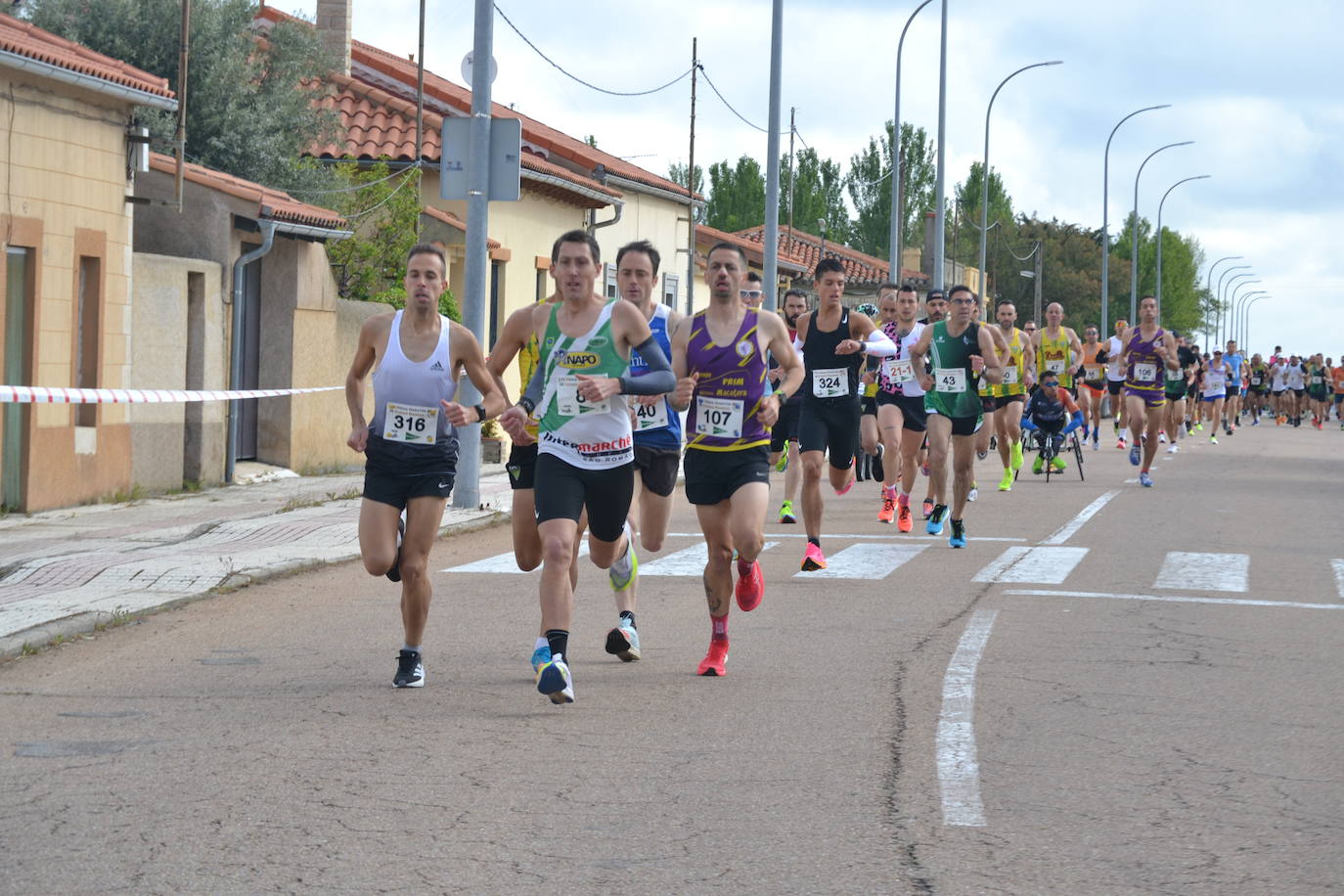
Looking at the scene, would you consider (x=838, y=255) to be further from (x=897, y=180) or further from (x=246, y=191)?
(x=246, y=191)

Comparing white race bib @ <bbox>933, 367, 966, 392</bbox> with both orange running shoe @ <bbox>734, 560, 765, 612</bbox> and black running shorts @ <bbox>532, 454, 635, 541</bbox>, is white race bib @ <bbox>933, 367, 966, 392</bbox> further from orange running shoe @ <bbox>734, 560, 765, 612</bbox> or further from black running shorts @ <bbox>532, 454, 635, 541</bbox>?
black running shorts @ <bbox>532, 454, 635, 541</bbox>

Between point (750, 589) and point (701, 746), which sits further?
point (750, 589)

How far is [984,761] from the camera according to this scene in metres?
6.60

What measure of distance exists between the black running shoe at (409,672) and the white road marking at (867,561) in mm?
4603

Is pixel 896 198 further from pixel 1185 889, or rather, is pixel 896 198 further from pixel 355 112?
pixel 1185 889

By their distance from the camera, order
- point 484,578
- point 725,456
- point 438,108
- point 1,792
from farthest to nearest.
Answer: point 438,108, point 484,578, point 725,456, point 1,792

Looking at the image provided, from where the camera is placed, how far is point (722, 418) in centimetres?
858

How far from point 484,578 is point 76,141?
23.3ft

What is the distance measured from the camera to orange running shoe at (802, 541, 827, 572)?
12.3 metres

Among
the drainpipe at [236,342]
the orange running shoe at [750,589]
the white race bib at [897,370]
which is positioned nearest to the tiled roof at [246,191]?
the drainpipe at [236,342]

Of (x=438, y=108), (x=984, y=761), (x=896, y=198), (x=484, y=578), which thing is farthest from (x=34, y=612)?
(x=896, y=198)

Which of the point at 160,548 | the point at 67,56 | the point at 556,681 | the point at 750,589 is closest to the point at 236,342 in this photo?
the point at 67,56

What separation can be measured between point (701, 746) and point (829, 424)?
6605 millimetres

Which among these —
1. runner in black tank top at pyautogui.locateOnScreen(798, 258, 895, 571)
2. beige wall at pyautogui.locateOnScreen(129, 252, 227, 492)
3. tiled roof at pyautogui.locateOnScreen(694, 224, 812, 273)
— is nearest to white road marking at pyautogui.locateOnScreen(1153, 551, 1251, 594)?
runner in black tank top at pyautogui.locateOnScreen(798, 258, 895, 571)
